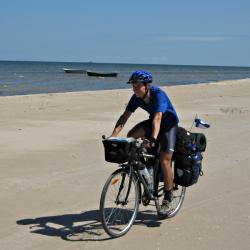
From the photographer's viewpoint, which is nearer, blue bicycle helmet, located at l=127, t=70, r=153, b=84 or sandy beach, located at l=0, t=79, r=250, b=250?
sandy beach, located at l=0, t=79, r=250, b=250

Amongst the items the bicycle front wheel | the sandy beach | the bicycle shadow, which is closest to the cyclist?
the bicycle shadow

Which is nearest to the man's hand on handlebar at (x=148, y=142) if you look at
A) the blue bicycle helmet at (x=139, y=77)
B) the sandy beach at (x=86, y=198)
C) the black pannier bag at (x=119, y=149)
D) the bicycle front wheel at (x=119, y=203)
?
the black pannier bag at (x=119, y=149)

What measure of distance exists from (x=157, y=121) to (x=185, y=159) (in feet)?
2.46

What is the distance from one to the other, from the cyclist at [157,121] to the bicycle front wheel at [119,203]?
1.36 ft

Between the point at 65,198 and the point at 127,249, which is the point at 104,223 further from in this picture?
the point at 65,198

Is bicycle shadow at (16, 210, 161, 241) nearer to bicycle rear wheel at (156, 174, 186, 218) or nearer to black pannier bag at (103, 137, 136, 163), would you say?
bicycle rear wheel at (156, 174, 186, 218)

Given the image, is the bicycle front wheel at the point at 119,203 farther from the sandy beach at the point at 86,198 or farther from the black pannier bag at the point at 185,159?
the black pannier bag at the point at 185,159

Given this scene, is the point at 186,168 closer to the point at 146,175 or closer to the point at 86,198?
the point at 146,175

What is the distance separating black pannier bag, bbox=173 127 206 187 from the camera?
5.96 m

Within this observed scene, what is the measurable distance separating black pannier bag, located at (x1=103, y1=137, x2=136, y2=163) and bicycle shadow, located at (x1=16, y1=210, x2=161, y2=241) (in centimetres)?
84

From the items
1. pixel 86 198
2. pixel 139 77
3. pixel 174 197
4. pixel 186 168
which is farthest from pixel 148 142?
pixel 86 198

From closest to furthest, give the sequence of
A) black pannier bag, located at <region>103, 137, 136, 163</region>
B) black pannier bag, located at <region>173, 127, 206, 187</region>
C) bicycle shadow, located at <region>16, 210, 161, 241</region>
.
→ black pannier bag, located at <region>103, 137, 136, 163</region>, bicycle shadow, located at <region>16, 210, 161, 241</region>, black pannier bag, located at <region>173, 127, 206, 187</region>

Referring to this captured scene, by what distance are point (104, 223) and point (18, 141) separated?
6.38 metres

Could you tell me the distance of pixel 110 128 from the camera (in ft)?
45.3
